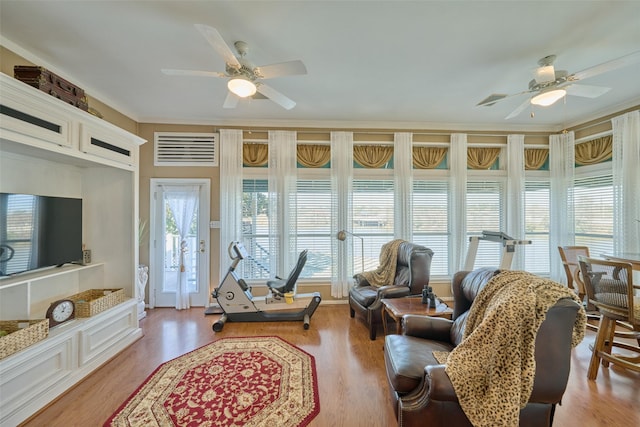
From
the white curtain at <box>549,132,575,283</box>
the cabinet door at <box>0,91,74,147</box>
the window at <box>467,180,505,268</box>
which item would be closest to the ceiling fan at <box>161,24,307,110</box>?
the cabinet door at <box>0,91,74,147</box>

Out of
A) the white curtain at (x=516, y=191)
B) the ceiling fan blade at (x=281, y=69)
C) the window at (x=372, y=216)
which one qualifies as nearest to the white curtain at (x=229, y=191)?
the window at (x=372, y=216)

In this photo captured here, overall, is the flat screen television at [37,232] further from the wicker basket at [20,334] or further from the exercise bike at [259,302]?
the exercise bike at [259,302]

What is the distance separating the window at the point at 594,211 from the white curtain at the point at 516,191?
0.82 metres

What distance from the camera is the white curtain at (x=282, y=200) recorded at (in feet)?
12.9

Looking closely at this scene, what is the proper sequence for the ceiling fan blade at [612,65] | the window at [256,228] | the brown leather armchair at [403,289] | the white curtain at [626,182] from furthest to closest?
the window at [256,228], the white curtain at [626,182], the brown leather armchair at [403,289], the ceiling fan blade at [612,65]

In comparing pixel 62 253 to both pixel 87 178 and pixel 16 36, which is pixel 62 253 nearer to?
pixel 87 178

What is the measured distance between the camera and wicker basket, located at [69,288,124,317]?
2320mm

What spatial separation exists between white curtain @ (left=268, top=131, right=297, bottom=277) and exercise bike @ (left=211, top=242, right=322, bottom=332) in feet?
1.96

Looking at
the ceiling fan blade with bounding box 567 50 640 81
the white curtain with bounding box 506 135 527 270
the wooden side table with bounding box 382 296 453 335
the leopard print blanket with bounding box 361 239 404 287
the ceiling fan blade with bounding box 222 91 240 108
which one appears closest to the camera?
the ceiling fan blade with bounding box 567 50 640 81

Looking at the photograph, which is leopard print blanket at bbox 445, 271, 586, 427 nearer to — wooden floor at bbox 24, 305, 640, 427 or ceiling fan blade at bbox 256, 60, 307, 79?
wooden floor at bbox 24, 305, 640, 427

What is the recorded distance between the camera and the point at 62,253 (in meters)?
2.40

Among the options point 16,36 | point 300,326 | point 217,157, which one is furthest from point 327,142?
point 16,36

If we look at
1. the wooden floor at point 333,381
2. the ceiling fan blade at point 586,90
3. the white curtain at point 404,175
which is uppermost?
the ceiling fan blade at point 586,90

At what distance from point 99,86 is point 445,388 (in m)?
4.42
